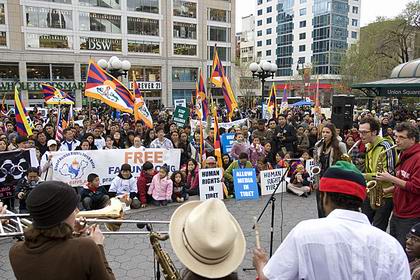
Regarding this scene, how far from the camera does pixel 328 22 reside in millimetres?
70000

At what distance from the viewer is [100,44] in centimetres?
4231

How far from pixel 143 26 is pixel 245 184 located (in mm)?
41094

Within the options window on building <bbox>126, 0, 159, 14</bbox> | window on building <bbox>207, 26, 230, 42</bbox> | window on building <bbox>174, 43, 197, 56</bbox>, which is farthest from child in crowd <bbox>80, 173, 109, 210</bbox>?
window on building <bbox>207, 26, 230, 42</bbox>

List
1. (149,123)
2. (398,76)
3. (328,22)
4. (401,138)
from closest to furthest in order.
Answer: (401,138), (149,123), (398,76), (328,22)

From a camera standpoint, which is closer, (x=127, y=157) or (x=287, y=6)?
(x=127, y=157)

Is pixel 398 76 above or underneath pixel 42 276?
above

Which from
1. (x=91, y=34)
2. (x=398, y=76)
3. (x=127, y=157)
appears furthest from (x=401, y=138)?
(x=91, y=34)

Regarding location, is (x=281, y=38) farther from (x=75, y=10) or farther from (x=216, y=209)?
(x=216, y=209)

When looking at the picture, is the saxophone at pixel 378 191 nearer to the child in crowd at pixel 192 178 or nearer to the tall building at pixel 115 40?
the child in crowd at pixel 192 178

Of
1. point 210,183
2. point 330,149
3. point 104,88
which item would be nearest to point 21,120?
point 104,88

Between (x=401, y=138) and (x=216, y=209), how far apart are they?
3046 mm

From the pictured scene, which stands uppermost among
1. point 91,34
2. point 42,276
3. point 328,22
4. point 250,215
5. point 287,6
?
point 287,6

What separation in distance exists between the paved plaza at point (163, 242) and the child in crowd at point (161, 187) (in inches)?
8.5

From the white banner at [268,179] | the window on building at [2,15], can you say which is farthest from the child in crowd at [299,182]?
the window on building at [2,15]
